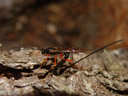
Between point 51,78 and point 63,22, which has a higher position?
point 63,22

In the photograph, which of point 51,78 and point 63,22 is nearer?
point 51,78

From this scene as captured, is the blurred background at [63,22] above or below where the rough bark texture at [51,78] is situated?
above

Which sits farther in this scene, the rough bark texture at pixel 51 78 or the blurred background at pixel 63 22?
the blurred background at pixel 63 22

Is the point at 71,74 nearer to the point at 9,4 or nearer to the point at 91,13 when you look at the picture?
the point at 91,13
